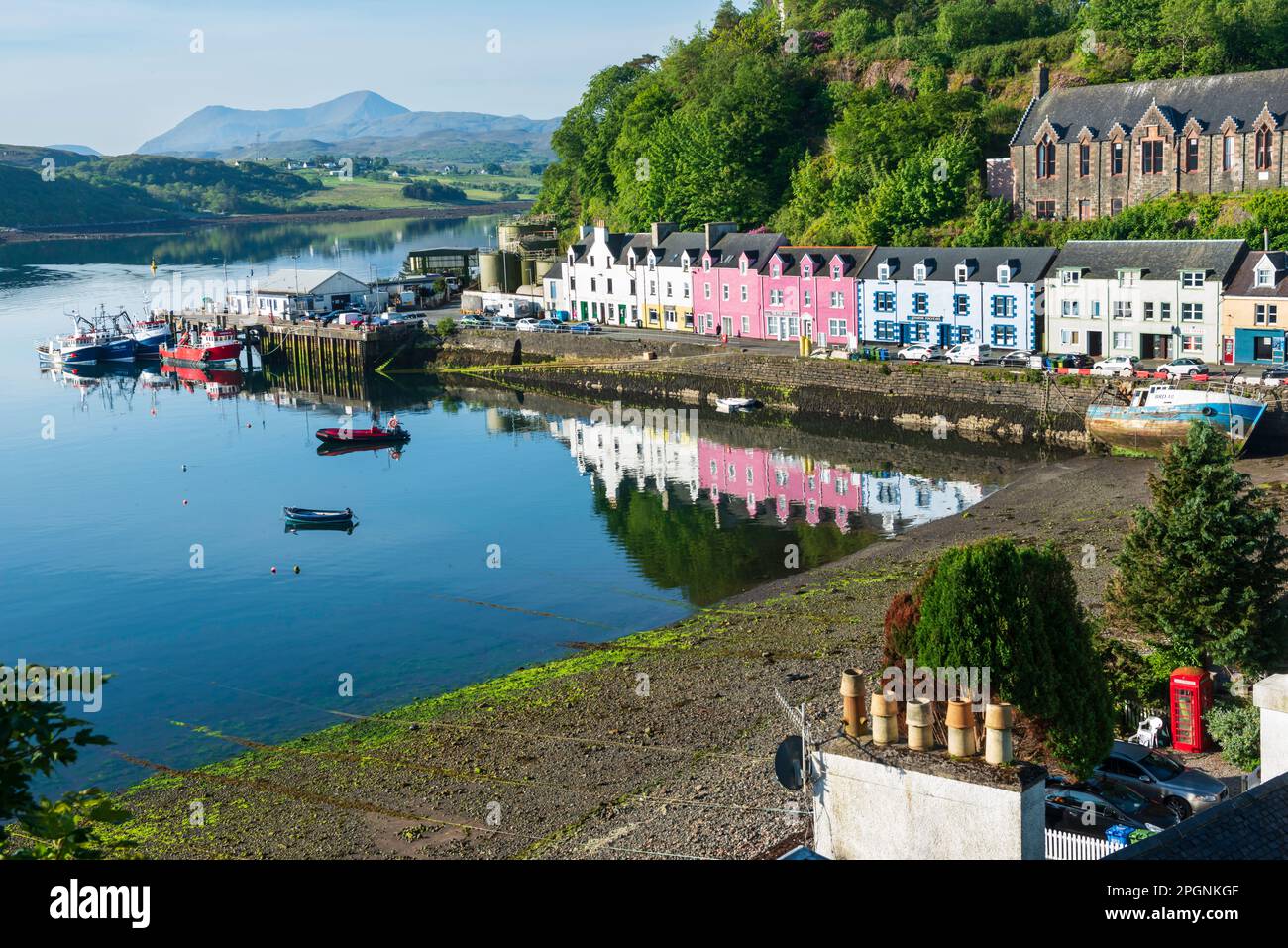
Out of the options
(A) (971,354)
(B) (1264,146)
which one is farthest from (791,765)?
(B) (1264,146)

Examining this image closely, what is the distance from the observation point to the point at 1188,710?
2147cm

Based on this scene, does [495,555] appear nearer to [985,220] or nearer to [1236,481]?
[1236,481]

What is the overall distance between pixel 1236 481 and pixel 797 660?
938 cm

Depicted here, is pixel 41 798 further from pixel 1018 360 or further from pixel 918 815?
pixel 1018 360

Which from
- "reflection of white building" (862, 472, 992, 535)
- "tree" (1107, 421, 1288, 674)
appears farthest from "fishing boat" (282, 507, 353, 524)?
"tree" (1107, 421, 1288, 674)

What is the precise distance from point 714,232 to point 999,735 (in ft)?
220

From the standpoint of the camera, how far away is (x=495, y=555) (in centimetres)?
4209

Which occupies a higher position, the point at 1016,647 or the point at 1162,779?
the point at 1016,647

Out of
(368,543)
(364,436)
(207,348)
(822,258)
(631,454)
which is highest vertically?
(822,258)

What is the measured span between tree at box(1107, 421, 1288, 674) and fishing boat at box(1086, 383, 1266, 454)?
21.3 m

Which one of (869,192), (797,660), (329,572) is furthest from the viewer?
(869,192)

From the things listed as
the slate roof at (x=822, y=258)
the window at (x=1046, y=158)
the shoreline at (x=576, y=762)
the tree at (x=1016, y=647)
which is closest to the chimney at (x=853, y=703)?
the tree at (x=1016, y=647)

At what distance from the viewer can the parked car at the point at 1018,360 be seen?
56.2 metres
